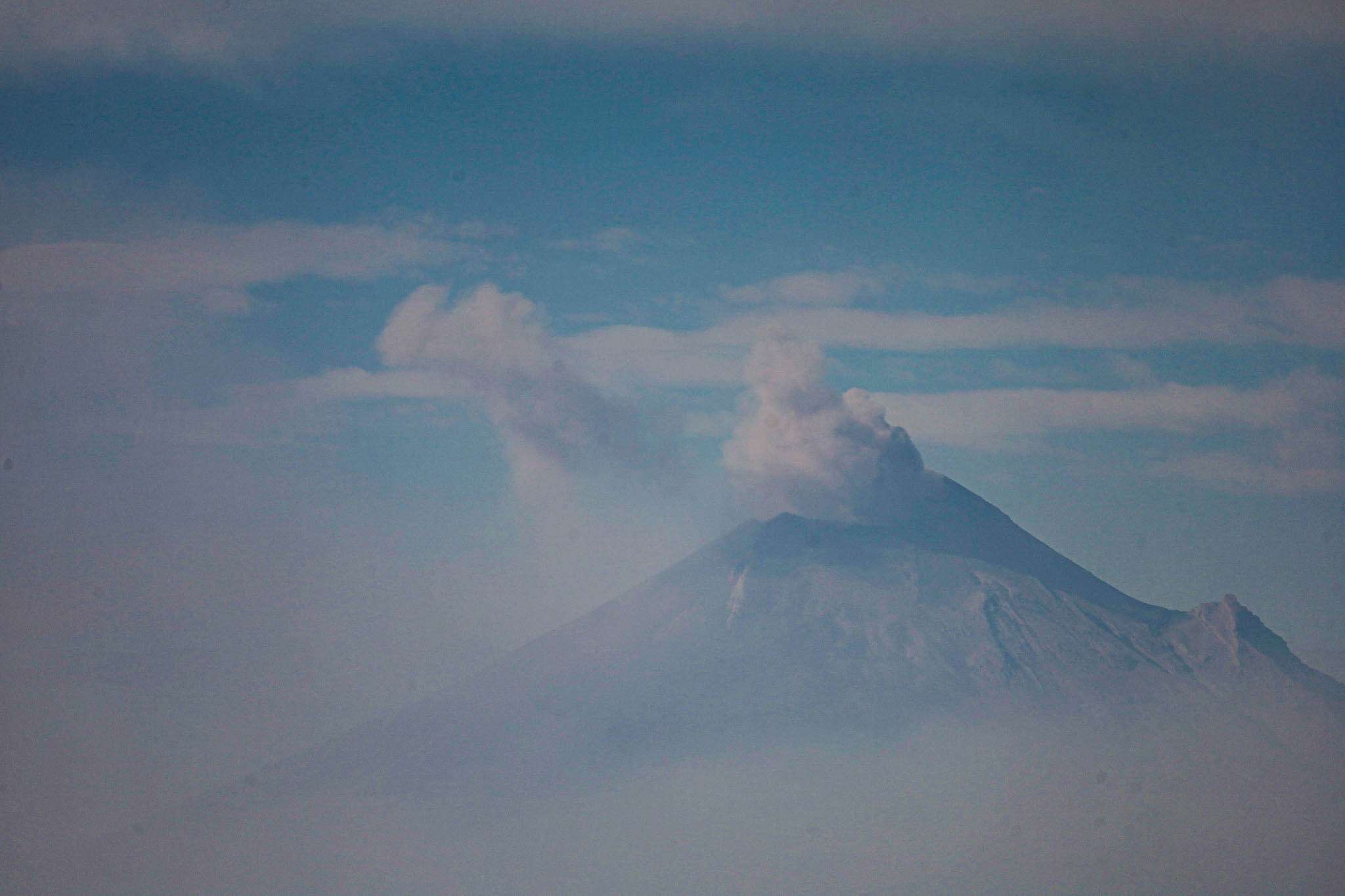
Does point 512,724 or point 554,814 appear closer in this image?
point 554,814

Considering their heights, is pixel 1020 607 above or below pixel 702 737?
Result: above

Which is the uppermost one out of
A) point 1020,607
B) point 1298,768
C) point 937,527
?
point 937,527

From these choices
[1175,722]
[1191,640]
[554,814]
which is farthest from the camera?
[1191,640]

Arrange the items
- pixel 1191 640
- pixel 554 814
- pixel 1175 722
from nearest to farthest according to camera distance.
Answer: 1. pixel 554 814
2. pixel 1175 722
3. pixel 1191 640

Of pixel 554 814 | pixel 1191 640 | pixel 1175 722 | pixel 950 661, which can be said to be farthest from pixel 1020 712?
pixel 554 814

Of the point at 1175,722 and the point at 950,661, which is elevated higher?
the point at 950,661

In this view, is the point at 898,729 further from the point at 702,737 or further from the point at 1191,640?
the point at 1191,640

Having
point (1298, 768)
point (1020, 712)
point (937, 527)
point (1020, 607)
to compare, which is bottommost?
point (1298, 768)

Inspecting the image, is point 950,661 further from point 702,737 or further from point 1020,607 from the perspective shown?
point 702,737

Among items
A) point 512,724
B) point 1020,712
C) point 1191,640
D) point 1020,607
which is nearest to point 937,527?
point 1020,607
